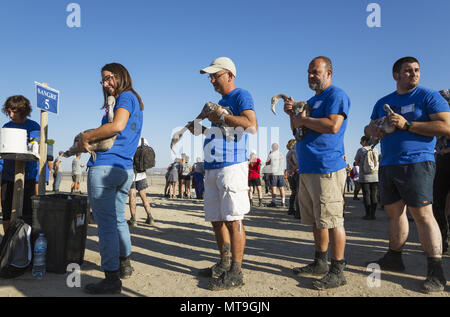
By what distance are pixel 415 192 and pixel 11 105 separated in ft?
15.1

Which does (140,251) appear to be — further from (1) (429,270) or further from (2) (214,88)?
(1) (429,270)

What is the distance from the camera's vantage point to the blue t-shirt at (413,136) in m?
2.78

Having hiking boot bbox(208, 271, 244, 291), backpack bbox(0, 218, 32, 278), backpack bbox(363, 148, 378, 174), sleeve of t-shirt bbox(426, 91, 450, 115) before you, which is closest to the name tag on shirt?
sleeve of t-shirt bbox(426, 91, 450, 115)

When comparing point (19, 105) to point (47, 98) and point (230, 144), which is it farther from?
point (230, 144)

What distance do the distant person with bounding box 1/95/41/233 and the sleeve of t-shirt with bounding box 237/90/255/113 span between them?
2732 millimetres

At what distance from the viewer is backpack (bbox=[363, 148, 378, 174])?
274 inches

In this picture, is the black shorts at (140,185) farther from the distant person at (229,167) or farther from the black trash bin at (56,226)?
the distant person at (229,167)

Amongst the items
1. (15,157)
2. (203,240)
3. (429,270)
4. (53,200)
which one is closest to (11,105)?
(15,157)

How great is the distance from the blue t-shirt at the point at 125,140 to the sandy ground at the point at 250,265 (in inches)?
47.0

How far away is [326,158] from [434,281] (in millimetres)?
1454

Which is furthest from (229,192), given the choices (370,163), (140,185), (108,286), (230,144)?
(370,163)

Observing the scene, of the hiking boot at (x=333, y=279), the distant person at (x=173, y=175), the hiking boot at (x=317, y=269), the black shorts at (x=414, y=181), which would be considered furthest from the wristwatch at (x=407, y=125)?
the distant person at (x=173, y=175)

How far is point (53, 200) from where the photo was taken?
3094 millimetres

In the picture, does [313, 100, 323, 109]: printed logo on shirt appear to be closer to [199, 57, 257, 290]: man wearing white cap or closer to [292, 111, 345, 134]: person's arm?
[292, 111, 345, 134]: person's arm
